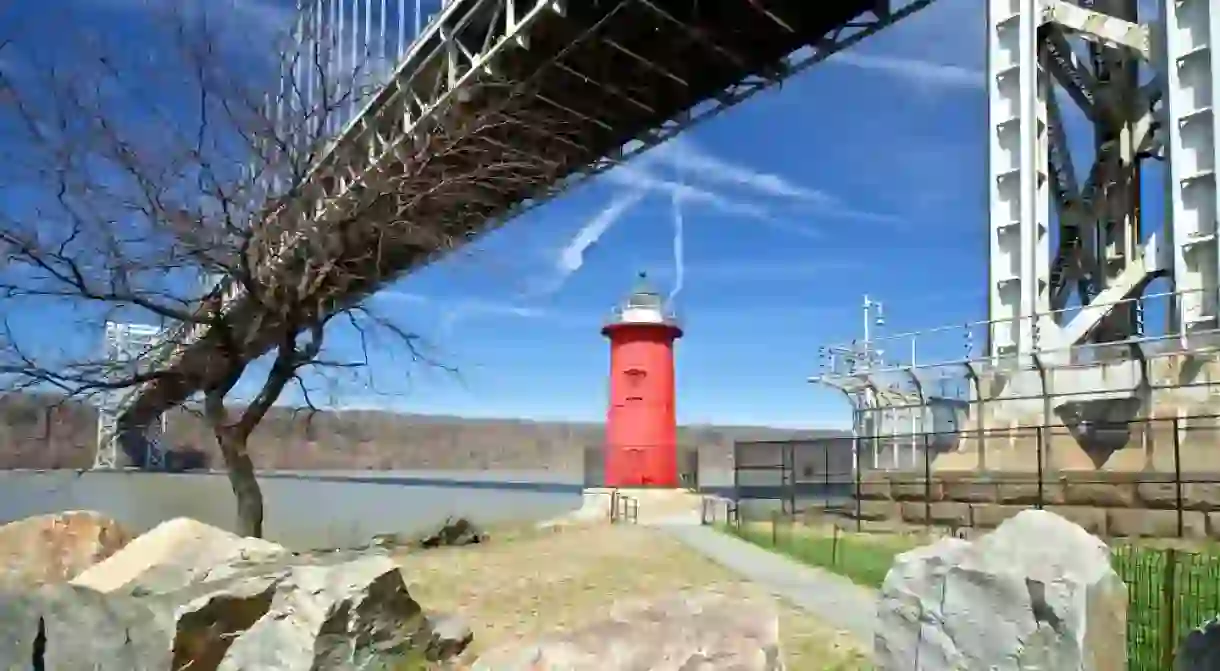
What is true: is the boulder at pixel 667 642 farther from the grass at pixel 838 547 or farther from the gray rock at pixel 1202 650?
the grass at pixel 838 547

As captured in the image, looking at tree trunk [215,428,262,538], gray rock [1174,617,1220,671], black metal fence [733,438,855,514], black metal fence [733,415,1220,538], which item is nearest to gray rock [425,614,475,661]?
gray rock [1174,617,1220,671]

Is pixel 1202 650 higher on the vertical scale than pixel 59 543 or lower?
higher

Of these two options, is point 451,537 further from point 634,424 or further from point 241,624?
point 634,424

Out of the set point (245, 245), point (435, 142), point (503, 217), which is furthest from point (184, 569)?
point (503, 217)

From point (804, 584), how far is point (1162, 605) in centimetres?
366

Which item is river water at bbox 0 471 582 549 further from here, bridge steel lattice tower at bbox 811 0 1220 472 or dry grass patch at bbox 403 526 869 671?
bridge steel lattice tower at bbox 811 0 1220 472

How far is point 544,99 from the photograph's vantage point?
59.6 feet

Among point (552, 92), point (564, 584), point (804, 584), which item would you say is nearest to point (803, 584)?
point (804, 584)

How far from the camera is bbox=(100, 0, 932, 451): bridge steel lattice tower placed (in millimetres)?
12680

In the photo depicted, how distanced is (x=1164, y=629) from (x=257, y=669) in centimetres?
410

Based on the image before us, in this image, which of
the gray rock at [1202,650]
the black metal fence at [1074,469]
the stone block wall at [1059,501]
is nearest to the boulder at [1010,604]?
the gray rock at [1202,650]

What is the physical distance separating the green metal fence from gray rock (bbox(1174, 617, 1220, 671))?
0.96 meters

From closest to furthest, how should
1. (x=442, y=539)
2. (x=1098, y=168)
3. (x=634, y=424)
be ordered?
(x=442, y=539)
(x=1098, y=168)
(x=634, y=424)

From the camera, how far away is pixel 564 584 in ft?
28.1
